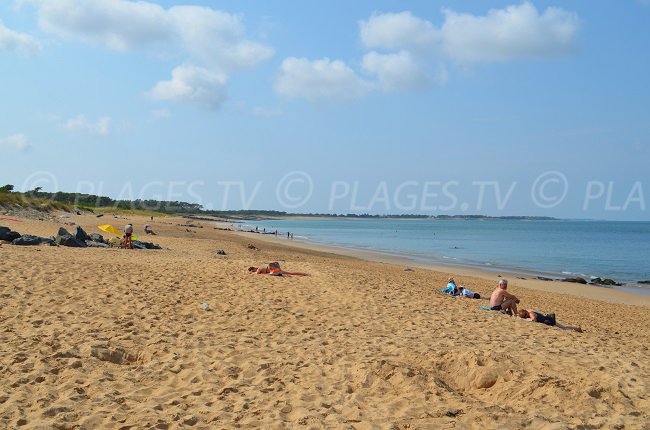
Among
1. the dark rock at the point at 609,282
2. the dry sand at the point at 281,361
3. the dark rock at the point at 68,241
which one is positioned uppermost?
the dark rock at the point at 609,282

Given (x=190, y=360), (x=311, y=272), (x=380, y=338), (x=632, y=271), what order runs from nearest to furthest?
(x=190, y=360), (x=380, y=338), (x=311, y=272), (x=632, y=271)

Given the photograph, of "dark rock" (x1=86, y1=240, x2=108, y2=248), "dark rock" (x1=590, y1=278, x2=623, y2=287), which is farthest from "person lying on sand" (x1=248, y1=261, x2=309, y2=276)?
"dark rock" (x1=590, y1=278, x2=623, y2=287)

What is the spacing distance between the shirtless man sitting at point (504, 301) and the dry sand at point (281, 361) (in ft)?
2.09

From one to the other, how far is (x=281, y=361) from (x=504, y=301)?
22.2 feet

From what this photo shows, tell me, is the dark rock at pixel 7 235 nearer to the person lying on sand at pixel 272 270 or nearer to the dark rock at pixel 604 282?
the person lying on sand at pixel 272 270

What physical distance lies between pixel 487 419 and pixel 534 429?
457 mm

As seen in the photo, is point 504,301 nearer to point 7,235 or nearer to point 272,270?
point 272,270

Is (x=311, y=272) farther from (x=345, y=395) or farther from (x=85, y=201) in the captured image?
(x=85, y=201)

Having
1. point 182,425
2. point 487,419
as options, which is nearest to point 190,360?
point 182,425

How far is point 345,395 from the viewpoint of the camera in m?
Result: 5.87

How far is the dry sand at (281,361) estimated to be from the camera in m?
5.22

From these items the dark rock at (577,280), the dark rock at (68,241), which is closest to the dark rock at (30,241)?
the dark rock at (68,241)

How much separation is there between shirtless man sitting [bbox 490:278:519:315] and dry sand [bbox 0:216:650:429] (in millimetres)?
637

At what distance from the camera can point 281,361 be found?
6.91 meters
